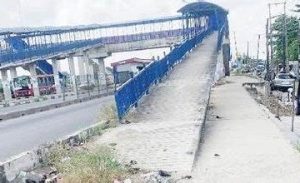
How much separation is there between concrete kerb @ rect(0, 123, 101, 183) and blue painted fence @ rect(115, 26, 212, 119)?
2.40m

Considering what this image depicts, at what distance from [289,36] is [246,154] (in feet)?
210

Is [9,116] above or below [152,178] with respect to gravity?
below

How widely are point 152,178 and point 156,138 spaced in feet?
9.49

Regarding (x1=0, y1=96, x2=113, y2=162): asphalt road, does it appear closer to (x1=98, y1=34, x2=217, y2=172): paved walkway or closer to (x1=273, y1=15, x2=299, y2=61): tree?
(x1=98, y1=34, x2=217, y2=172): paved walkway

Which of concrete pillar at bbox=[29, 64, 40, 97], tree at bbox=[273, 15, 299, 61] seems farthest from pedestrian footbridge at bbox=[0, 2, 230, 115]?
tree at bbox=[273, 15, 299, 61]

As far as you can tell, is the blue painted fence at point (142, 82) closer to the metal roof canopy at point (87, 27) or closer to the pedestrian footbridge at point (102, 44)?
the pedestrian footbridge at point (102, 44)

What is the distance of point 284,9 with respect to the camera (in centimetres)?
5225

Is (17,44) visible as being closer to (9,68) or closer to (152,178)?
(9,68)

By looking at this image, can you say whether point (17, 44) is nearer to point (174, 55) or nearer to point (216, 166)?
point (174, 55)

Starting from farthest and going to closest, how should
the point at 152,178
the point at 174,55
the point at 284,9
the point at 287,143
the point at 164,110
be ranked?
the point at 284,9, the point at 174,55, the point at 164,110, the point at 287,143, the point at 152,178

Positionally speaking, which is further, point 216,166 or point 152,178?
point 216,166

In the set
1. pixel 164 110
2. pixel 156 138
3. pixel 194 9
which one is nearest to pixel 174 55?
pixel 164 110

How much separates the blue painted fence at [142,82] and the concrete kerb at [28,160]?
2.40 meters

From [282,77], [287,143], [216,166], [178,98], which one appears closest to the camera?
[216,166]
